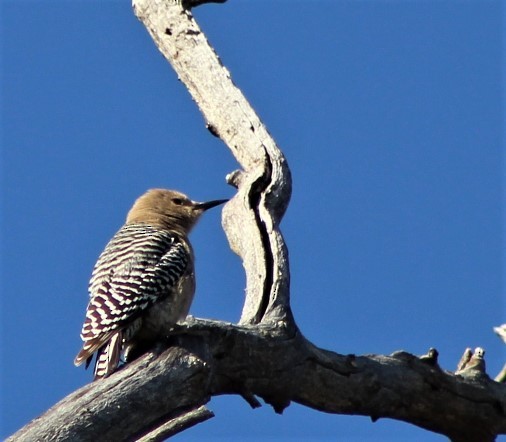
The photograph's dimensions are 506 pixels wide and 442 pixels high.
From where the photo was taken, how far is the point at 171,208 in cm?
985

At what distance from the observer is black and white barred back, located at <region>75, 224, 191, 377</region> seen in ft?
23.0

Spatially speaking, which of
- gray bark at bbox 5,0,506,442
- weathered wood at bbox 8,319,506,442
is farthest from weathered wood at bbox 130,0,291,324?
weathered wood at bbox 8,319,506,442

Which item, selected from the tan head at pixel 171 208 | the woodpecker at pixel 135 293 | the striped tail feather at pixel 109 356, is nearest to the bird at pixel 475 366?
the woodpecker at pixel 135 293

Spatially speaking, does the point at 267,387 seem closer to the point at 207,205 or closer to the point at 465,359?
the point at 465,359

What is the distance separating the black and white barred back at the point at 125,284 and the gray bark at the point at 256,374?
0.55 meters

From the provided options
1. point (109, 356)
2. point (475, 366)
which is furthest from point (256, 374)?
point (475, 366)

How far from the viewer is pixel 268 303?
7.07m

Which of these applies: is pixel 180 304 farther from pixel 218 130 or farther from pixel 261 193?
pixel 218 130

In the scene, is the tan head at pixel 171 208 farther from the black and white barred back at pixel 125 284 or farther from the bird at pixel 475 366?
the bird at pixel 475 366

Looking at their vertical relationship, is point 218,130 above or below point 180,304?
above

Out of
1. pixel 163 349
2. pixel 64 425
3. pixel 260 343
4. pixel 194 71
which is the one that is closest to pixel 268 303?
pixel 260 343

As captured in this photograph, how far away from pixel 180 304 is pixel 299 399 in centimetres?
122

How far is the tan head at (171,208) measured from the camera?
967 cm

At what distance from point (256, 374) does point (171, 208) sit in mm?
3482
